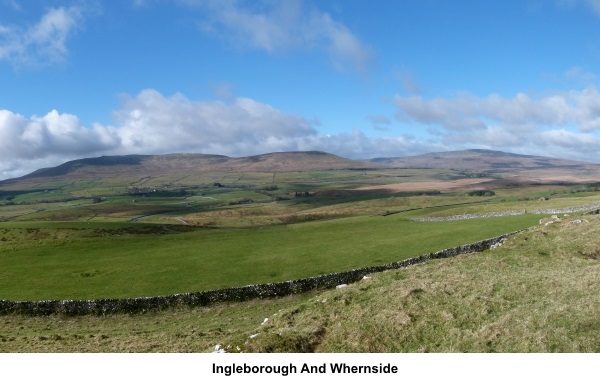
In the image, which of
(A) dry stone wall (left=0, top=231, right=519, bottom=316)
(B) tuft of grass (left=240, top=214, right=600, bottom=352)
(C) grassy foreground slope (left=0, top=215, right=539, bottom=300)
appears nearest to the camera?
(B) tuft of grass (left=240, top=214, right=600, bottom=352)

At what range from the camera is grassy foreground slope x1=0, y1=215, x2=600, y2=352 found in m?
17.6

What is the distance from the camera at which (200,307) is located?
110 ft

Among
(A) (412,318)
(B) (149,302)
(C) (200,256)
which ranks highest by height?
(A) (412,318)

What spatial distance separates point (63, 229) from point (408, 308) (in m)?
68.8

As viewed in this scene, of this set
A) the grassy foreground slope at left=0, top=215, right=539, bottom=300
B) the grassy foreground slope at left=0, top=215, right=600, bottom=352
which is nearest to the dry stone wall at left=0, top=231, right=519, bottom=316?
the grassy foreground slope at left=0, top=215, right=600, bottom=352

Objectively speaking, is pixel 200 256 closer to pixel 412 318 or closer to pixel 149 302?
pixel 149 302

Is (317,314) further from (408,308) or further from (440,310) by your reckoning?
(440,310)

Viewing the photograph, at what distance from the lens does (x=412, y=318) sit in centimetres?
1984

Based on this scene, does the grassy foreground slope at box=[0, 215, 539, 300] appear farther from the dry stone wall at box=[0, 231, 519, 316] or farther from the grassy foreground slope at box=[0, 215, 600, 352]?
the grassy foreground slope at box=[0, 215, 600, 352]

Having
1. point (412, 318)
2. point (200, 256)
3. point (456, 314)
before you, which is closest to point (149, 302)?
point (200, 256)

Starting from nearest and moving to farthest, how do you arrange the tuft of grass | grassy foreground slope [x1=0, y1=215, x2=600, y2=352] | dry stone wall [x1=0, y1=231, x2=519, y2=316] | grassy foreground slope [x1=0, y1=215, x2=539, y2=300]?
the tuft of grass
grassy foreground slope [x1=0, y1=215, x2=600, y2=352]
dry stone wall [x1=0, y1=231, x2=519, y2=316]
grassy foreground slope [x1=0, y1=215, x2=539, y2=300]

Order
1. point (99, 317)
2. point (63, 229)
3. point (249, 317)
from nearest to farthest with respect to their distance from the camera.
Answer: point (249, 317), point (99, 317), point (63, 229)

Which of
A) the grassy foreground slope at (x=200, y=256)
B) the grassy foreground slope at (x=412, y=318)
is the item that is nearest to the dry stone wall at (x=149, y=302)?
the grassy foreground slope at (x=412, y=318)
